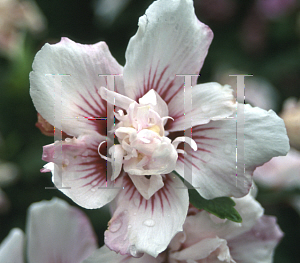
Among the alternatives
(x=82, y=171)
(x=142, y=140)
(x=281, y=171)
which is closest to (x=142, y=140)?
(x=142, y=140)

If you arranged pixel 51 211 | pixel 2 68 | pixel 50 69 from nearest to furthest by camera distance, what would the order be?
pixel 50 69 < pixel 51 211 < pixel 2 68

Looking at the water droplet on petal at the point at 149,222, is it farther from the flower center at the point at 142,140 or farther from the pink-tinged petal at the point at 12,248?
the pink-tinged petal at the point at 12,248

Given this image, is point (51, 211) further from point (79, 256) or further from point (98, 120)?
point (98, 120)

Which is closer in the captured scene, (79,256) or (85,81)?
(85,81)

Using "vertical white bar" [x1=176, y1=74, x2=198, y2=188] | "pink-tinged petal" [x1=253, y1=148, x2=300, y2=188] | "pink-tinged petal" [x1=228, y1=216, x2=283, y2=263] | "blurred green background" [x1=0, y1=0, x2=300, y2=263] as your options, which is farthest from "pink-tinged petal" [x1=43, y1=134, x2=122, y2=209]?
"pink-tinged petal" [x1=253, y1=148, x2=300, y2=188]

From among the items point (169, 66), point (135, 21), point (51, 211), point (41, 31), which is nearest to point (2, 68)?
point (41, 31)

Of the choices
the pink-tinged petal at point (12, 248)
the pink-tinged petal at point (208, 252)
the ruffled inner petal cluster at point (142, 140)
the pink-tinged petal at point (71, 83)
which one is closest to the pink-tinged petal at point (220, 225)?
the pink-tinged petal at point (208, 252)

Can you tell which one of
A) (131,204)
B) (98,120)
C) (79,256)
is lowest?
(79,256)
